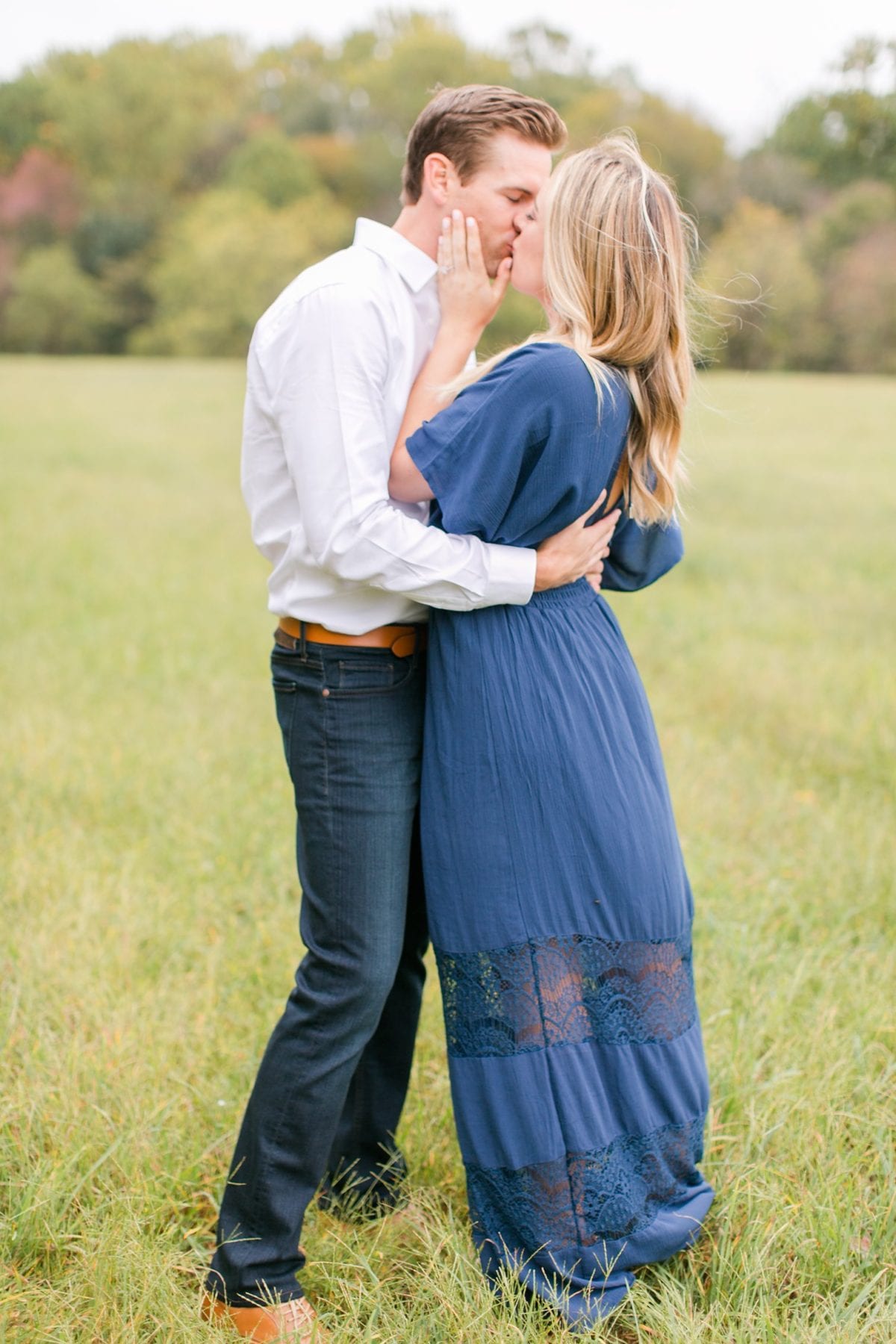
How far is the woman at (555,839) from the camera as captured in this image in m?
2.18

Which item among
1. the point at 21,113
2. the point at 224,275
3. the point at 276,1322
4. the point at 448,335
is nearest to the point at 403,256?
the point at 448,335

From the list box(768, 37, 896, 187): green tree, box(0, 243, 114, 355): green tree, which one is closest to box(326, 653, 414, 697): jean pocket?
box(768, 37, 896, 187): green tree

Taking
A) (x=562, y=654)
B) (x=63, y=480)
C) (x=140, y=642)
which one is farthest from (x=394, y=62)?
(x=562, y=654)

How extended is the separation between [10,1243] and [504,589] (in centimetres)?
160

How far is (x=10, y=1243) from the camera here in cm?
242


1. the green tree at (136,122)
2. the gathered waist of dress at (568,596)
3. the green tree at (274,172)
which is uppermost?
the green tree at (136,122)

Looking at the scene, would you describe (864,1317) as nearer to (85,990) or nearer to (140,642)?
(85,990)

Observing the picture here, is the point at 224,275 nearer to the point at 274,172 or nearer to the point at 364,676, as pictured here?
the point at 274,172

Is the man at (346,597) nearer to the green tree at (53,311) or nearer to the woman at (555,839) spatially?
the woman at (555,839)

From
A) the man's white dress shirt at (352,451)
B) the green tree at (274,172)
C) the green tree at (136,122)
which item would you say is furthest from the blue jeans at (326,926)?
the green tree at (136,122)

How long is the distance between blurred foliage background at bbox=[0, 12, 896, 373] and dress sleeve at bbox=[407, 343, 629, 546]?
12331 mm

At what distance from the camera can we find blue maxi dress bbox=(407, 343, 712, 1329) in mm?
2227

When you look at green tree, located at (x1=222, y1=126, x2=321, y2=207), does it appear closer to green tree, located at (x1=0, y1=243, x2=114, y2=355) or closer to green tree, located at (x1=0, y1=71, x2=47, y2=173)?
green tree, located at (x1=0, y1=243, x2=114, y2=355)

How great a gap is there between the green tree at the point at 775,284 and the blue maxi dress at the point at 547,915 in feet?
73.3
